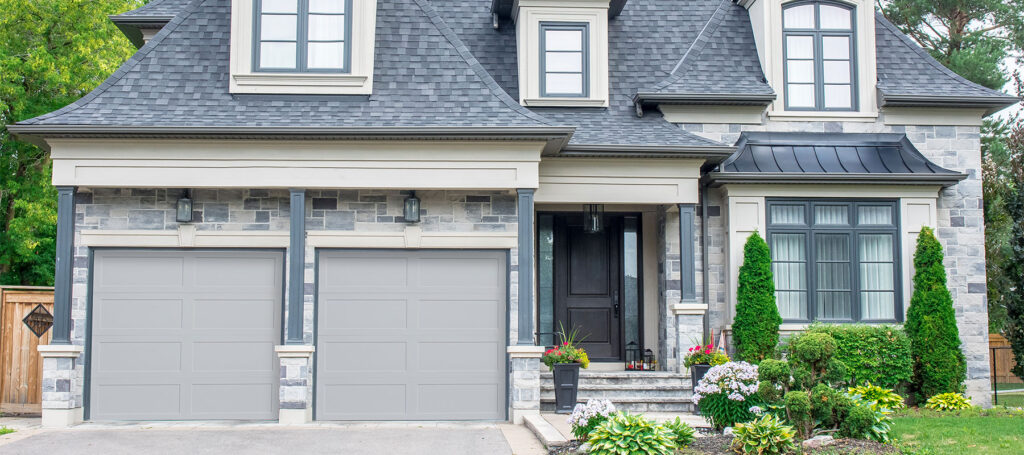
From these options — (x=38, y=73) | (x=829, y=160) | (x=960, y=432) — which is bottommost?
(x=960, y=432)

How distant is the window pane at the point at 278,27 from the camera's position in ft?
35.7

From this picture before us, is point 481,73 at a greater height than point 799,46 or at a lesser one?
lesser

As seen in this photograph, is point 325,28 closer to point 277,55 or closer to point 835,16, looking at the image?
point 277,55

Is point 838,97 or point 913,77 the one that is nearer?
point 838,97

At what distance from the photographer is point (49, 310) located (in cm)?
1118

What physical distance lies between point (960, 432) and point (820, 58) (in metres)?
5.72

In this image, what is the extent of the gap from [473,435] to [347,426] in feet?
5.28

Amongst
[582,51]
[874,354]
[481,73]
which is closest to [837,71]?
[582,51]

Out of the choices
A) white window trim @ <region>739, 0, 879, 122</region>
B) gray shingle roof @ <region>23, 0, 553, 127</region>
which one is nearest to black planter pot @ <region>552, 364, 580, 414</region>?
gray shingle roof @ <region>23, 0, 553, 127</region>

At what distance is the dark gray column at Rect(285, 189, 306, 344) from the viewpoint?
995cm

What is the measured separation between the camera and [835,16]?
12.6 m

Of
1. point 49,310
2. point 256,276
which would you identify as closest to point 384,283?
point 256,276

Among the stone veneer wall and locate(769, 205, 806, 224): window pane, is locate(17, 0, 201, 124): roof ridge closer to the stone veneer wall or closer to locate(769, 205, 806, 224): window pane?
the stone veneer wall

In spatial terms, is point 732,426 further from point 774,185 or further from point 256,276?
point 256,276
